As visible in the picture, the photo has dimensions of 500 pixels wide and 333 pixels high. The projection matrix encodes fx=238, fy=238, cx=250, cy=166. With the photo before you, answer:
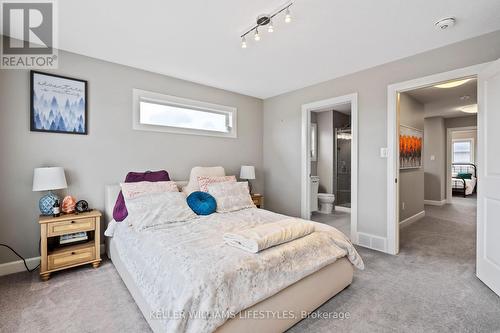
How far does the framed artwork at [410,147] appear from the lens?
412 cm

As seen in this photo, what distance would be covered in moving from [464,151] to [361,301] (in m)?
10.3

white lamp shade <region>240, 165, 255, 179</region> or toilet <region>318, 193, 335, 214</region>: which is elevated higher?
white lamp shade <region>240, 165, 255, 179</region>

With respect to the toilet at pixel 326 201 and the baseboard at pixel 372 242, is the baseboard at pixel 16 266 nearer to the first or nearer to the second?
the baseboard at pixel 372 242

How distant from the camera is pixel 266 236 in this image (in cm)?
172

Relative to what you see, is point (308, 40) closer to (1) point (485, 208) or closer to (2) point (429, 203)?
(1) point (485, 208)

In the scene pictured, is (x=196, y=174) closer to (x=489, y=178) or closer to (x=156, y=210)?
(x=156, y=210)

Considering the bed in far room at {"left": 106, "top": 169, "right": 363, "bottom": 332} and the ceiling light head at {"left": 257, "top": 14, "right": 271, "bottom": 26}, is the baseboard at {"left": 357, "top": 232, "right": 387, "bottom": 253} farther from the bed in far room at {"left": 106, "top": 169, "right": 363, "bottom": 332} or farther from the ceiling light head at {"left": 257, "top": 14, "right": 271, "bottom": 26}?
the ceiling light head at {"left": 257, "top": 14, "right": 271, "bottom": 26}

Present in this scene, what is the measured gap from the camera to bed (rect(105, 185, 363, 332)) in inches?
51.6

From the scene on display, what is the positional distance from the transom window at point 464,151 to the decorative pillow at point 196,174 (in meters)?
9.99

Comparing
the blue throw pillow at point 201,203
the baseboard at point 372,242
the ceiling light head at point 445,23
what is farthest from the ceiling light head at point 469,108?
the blue throw pillow at point 201,203

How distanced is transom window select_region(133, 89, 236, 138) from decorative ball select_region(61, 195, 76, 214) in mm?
1165

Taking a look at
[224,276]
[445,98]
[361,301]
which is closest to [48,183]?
[224,276]

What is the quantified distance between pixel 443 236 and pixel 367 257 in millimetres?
1742

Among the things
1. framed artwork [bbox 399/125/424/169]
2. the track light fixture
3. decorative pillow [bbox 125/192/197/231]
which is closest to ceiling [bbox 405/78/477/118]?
framed artwork [bbox 399/125/424/169]
